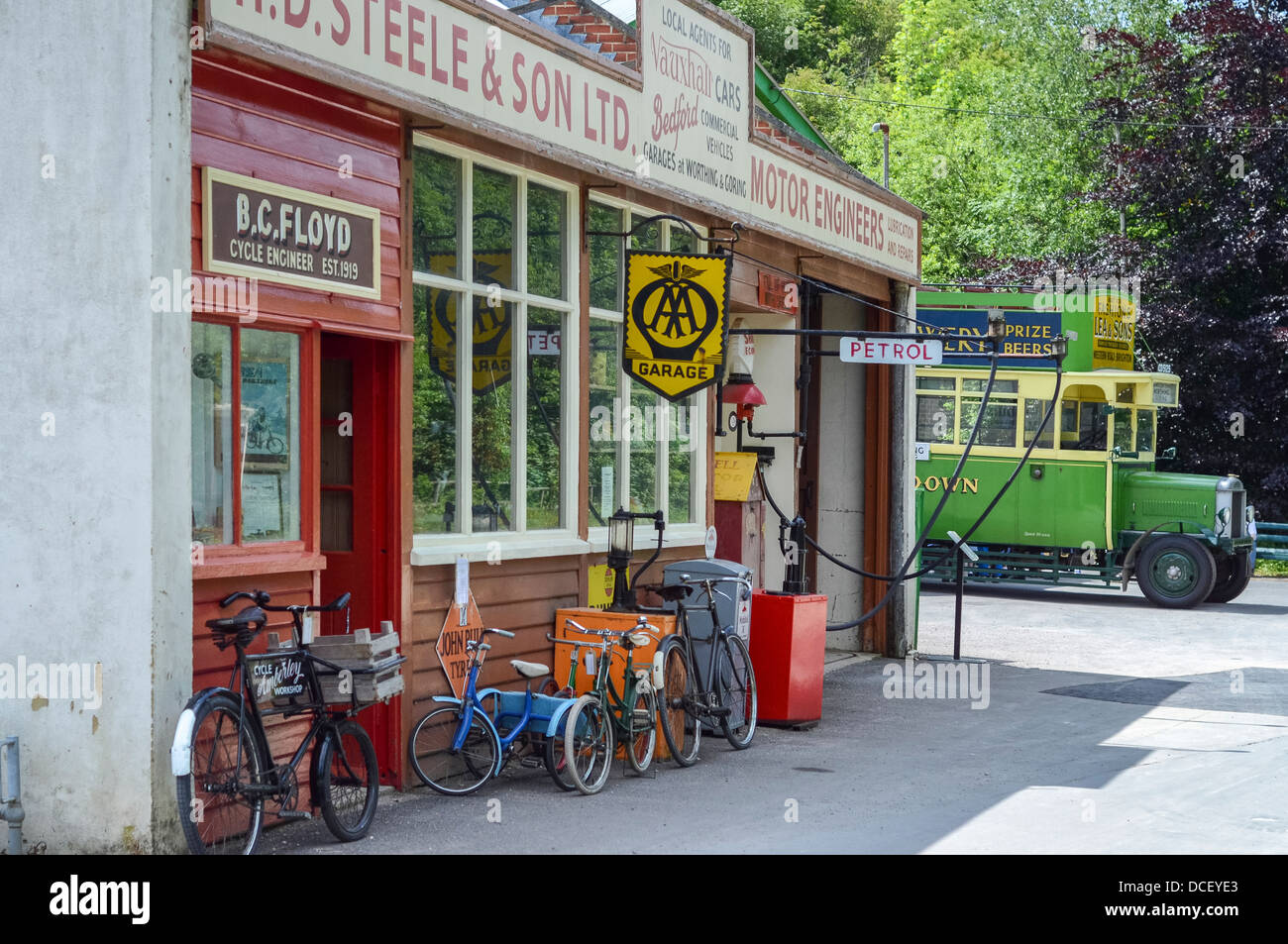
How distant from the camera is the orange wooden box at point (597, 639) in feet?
31.9

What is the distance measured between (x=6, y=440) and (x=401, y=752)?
2.89 m

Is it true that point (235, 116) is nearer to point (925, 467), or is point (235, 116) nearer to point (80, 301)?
point (80, 301)

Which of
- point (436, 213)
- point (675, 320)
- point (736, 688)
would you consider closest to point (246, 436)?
point (436, 213)

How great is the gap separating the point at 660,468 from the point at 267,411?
4673 mm

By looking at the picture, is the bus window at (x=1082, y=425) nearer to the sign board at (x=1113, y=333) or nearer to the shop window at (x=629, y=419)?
the sign board at (x=1113, y=333)

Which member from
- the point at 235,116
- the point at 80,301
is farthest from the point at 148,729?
the point at 235,116

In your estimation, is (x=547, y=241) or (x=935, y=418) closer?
(x=547, y=241)

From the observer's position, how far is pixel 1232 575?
70.2ft

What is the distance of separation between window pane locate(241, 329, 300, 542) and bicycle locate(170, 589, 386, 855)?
47cm

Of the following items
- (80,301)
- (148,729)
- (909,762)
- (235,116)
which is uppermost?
(235,116)

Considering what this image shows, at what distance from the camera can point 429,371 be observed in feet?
30.1

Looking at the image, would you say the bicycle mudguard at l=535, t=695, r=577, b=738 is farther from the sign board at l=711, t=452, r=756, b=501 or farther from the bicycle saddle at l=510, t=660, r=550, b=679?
the sign board at l=711, t=452, r=756, b=501

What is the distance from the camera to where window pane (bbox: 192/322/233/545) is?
7.41 metres

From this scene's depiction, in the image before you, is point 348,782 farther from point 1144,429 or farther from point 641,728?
point 1144,429
